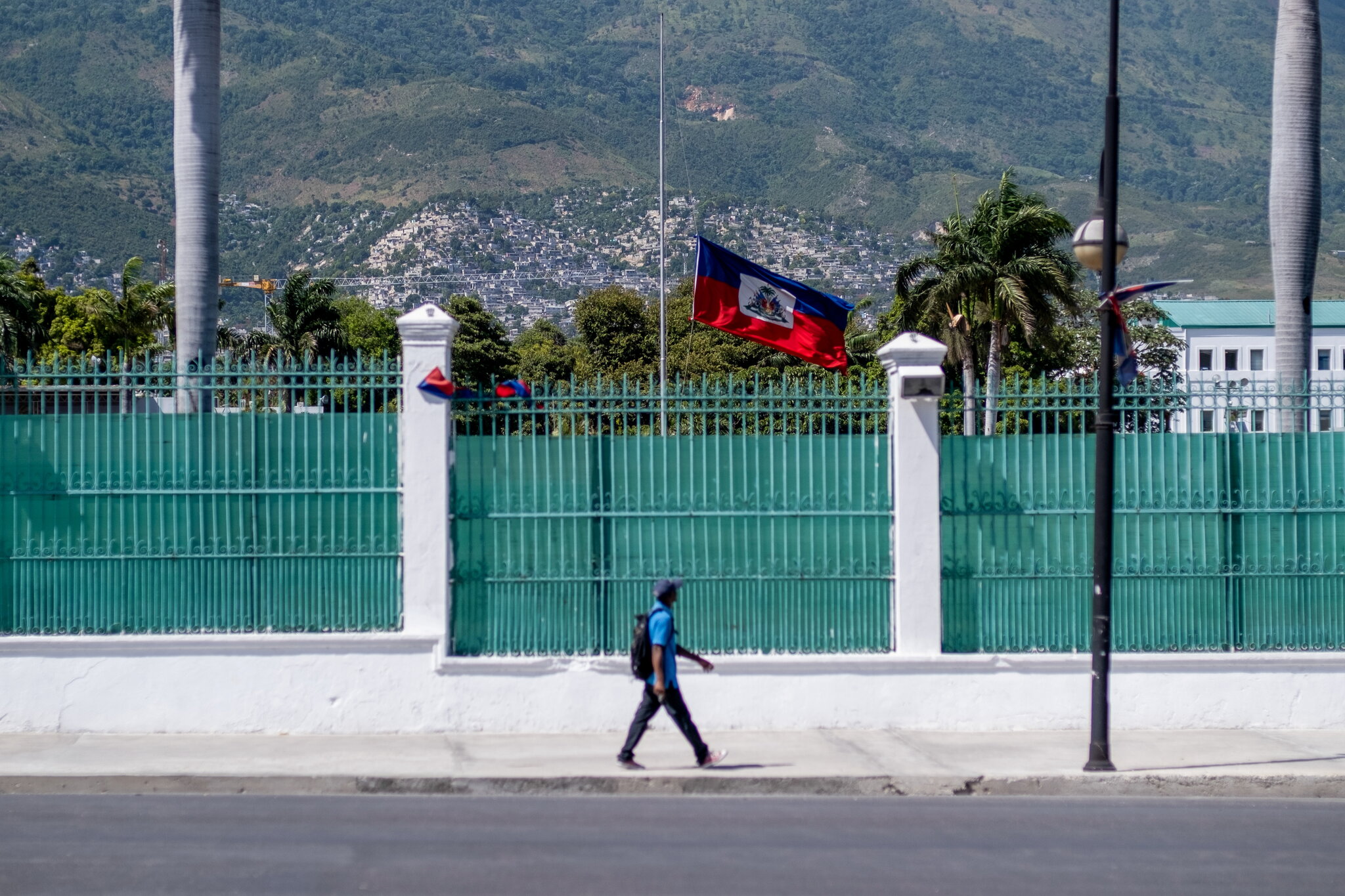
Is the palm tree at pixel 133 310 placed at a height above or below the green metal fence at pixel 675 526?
above

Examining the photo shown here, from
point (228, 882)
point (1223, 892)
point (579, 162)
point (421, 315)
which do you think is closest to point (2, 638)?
point (421, 315)

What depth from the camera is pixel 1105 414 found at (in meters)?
10.3

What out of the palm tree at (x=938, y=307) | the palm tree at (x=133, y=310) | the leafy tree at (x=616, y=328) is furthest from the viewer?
the leafy tree at (x=616, y=328)

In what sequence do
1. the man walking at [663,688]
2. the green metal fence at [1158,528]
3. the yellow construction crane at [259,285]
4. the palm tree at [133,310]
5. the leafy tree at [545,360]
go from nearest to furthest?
1. the man walking at [663,688]
2. the green metal fence at [1158,528]
3. the palm tree at [133,310]
4. the leafy tree at [545,360]
5. the yellow construction crane at [259,285]

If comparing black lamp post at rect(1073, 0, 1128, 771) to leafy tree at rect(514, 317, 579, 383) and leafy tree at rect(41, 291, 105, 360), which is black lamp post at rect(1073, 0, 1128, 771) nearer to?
leafy tree at rect(41, 291, 105, 360)

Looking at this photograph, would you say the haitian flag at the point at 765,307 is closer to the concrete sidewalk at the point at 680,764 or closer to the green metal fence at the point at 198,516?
the green metal fence at the point at 198,516

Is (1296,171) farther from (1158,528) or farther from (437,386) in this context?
(437,386)

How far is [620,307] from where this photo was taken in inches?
2916

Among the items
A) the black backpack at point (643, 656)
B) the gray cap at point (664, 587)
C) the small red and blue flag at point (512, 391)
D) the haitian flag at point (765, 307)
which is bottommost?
the black backpack at point (643, 656)

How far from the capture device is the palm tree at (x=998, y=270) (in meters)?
33.5

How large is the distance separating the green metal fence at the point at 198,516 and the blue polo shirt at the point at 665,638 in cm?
260

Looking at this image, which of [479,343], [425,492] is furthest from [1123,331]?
[479,343]

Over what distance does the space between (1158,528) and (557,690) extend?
17.4ft

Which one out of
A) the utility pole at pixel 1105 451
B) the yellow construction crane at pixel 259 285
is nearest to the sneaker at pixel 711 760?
the utility pole at pixel 1105 451
